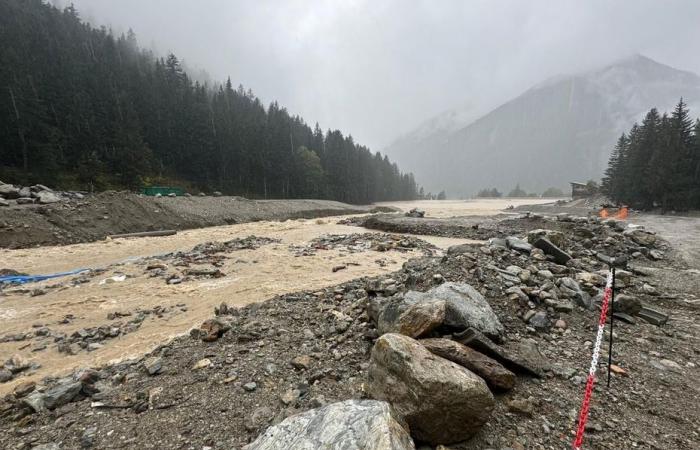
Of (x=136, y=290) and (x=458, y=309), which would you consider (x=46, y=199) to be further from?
(x=458, y=309)

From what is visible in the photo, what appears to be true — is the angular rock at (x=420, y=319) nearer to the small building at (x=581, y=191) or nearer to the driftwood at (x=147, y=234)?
the driftwood at (x=147, y=234)

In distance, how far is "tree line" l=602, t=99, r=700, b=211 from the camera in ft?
125

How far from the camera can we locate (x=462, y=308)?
212 inches

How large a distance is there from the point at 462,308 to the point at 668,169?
50.4 m

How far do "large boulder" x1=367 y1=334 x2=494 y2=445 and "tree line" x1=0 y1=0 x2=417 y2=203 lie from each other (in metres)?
51.2

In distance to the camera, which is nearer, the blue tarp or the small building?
the blue tarp

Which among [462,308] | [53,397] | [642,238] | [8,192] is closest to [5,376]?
[53,397]

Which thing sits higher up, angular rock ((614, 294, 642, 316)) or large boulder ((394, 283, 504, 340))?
large boulder ((394, 283, 504, 340))

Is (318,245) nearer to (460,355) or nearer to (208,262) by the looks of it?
(208,262)

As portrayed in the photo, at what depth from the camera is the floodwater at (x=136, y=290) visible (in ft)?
23.8

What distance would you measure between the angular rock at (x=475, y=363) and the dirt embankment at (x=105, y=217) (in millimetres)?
24686

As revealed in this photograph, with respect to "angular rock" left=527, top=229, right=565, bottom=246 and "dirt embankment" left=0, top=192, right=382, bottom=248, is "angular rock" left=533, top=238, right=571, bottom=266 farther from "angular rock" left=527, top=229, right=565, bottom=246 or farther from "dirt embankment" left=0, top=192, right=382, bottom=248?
"dirt embankment" left=0, top=192, right=382, bottom=248

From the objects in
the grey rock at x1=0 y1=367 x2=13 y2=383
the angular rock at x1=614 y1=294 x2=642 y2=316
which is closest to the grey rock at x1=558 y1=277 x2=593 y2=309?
the angular rock at x1=614 y1=294 x2=642 y2=316

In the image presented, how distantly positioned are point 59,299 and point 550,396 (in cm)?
1388
